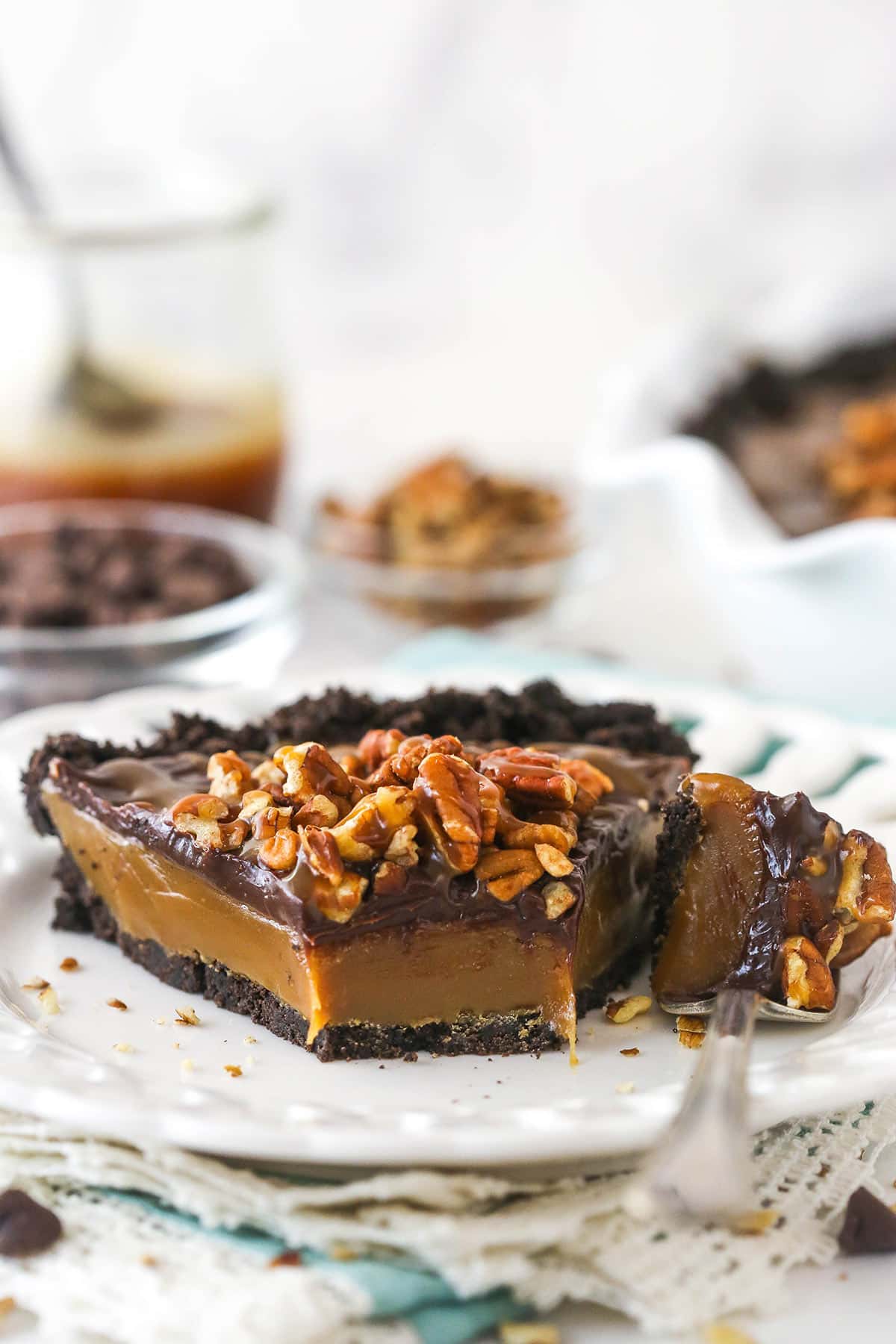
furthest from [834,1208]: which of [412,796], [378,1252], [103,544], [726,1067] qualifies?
[103,544]

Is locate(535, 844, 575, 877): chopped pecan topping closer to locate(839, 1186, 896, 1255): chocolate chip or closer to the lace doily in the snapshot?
the lace doily

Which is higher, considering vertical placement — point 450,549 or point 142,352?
point 142,352

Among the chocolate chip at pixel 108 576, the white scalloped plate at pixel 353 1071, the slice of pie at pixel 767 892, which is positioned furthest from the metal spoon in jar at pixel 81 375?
the slice of pie at pixel 767 892

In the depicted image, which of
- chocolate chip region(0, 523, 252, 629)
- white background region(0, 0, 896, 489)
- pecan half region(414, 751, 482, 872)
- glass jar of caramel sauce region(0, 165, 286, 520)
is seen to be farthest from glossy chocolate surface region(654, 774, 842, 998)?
white background region(0, 0, 896, 489)

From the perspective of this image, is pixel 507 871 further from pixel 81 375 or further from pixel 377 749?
pixel 81 375

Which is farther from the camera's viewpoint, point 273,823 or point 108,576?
point 108,576

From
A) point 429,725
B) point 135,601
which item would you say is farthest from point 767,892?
point 135,601
